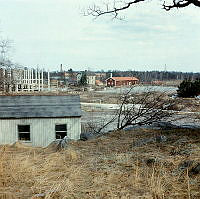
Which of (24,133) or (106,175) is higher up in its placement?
(106,175)

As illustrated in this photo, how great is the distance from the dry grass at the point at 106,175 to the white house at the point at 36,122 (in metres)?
7.04

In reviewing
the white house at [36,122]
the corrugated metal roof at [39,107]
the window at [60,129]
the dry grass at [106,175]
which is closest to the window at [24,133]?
the white house at [36,122]

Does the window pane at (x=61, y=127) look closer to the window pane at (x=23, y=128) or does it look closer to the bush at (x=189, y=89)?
the window pane at (x=23, y=128)

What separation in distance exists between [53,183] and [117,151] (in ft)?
7.40

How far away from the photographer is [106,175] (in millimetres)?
3840

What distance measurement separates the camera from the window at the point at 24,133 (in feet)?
40.8

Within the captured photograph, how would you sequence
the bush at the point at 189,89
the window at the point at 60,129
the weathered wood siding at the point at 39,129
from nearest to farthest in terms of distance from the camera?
1. the weathered wood siding at the point at 39,129
2. the window at the point at 60,129
3. the bush at the point at 189,89

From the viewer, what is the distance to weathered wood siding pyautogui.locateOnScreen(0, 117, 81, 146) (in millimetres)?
12312

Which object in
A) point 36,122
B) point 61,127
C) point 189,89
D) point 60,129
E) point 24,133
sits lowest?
point 24,133

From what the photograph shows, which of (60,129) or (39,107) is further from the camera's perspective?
(39,107)

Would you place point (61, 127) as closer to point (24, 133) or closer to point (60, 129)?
point (60, 129)

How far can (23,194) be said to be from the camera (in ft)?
10.5

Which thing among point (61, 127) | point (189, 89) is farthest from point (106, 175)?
point (189, 89)

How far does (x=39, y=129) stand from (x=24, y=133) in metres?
0.82
